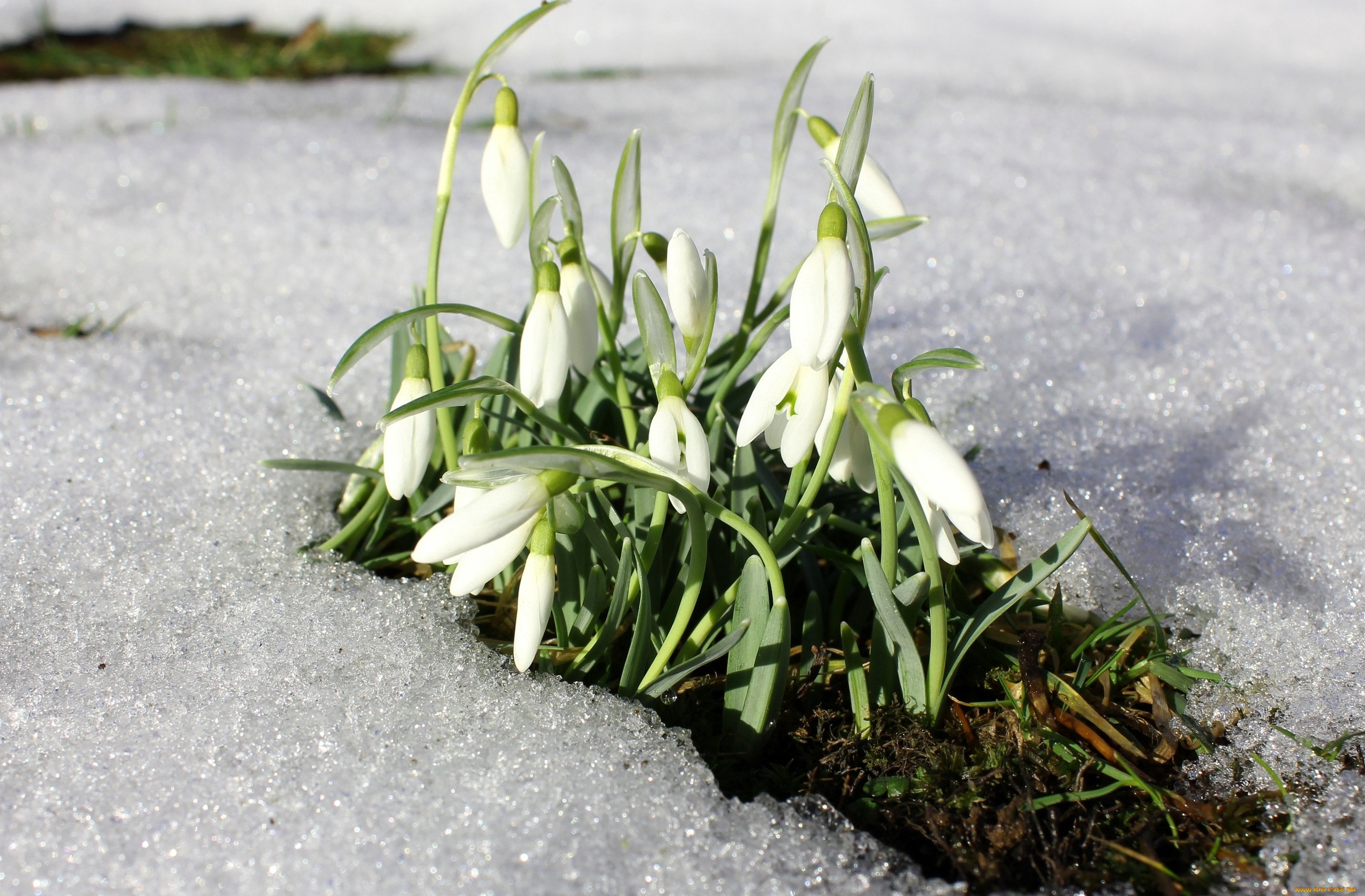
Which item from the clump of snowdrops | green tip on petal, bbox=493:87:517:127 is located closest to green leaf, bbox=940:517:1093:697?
the clump of snowdrops

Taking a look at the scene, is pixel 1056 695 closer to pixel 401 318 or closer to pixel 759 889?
pixel 759 889

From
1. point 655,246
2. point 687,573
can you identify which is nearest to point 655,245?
point 655,246

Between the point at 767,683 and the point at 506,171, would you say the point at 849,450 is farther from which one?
the point at 506,171

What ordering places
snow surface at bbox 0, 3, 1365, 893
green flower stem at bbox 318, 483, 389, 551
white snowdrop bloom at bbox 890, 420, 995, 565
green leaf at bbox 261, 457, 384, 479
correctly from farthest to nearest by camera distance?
green flower stem at bbox 318, 483, 389, 551, green leaf at bbox 261, 457, 384, 479, snow surface at bbox 0, 3, 1365, 893, white snowdrop bloom at bbox 890, 420, 995, 565

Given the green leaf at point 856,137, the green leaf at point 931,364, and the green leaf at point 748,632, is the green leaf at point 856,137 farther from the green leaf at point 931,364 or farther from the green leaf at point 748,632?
the green leaf at point 748,632

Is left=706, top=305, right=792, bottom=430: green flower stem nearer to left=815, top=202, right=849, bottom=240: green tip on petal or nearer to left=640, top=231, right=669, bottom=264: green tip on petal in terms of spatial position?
left=640, top=231, right=669, bottom=264: green tip on petal

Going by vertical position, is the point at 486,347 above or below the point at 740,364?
below
